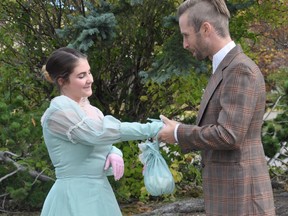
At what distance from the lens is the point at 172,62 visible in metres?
5.84

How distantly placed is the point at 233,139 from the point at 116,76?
521cm

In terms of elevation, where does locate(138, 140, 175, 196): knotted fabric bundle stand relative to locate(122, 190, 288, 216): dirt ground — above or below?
above

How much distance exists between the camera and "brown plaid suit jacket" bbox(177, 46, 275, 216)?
96.3 inches

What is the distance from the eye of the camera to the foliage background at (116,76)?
19.8ft

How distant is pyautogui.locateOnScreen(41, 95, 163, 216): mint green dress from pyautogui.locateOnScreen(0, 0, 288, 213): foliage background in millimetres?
2727

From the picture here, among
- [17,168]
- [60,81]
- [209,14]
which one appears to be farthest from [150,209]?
[209,14]

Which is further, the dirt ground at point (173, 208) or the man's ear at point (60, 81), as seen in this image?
the dirt ground at point (173, 208)

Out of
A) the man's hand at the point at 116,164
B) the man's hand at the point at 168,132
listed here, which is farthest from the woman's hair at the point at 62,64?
the man's hand at the point at 168,132

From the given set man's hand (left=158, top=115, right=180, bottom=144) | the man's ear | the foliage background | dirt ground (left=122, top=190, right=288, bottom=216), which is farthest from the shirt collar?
dirt ground (left=122, top=190, right=288, bottom=216)

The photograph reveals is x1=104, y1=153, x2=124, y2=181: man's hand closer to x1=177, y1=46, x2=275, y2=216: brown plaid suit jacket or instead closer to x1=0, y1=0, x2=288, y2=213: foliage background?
x1=177, y1=46, x2=275, y2=216: brown plaid suit jacket

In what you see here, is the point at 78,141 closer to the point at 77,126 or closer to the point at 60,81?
the point at 77,126

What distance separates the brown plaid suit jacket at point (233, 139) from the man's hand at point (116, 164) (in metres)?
0.58

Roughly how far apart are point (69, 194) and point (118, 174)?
0.29 metres

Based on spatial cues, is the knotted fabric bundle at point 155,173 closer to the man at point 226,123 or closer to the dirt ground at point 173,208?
the man at point 226,123
